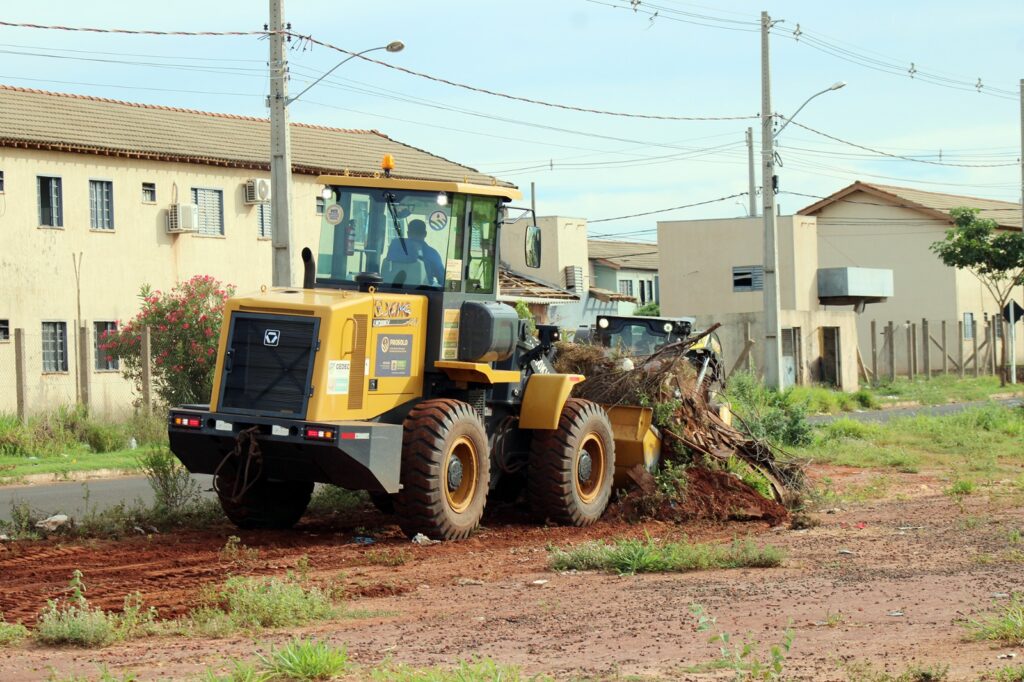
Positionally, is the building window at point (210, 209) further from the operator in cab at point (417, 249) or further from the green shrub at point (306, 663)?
the green shrub at point (306, 663)

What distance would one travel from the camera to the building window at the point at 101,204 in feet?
102

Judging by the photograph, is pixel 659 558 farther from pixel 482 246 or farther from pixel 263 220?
pixel 263 220

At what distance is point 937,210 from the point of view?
5822 cm

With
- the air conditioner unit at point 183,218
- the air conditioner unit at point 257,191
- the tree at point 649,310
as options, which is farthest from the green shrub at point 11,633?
the tree at point 649,310

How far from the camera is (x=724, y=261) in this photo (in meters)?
52.1

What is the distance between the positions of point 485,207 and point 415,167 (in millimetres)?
26090

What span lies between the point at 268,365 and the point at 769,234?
65.5ft

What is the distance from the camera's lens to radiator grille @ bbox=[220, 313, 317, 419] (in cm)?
1152

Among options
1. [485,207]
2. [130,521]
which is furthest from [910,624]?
Answer: [130,521]

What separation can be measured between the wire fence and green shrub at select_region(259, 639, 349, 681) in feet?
72.3

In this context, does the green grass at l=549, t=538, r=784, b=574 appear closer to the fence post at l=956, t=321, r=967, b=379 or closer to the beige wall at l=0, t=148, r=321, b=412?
the beige wall at l=0, t=148, r=321, b=412

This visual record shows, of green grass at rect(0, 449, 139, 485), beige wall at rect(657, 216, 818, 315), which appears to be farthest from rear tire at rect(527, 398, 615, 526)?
beige wall at rect(657, 216, 818, 315)

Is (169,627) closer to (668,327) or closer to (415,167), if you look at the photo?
(668,327)

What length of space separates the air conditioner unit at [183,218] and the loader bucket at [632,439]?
20.0 m
